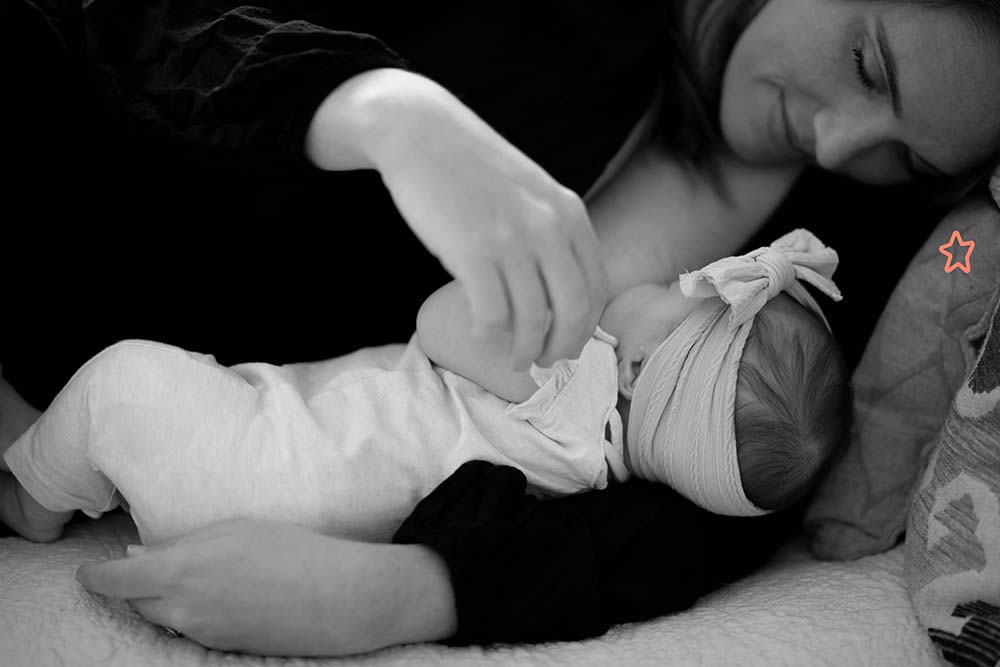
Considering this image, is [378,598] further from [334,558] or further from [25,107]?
[25,107]

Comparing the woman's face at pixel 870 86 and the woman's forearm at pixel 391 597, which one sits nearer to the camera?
the woman's forearm at pixel 391 597

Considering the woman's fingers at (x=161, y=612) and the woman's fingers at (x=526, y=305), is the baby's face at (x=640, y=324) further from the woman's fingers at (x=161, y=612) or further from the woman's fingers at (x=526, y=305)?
the woman's fingers at (x=161, y=612)

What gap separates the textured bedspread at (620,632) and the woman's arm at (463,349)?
0.79ft

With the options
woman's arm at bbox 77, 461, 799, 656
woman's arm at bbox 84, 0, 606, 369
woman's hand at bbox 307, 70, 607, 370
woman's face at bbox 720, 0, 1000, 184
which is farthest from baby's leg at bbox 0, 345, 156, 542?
woman's face at bbox 720, 0, 1000, 184

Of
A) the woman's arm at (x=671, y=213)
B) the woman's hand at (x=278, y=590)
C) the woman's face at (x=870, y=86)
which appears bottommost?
the woman's hand at (x=278, y=590)

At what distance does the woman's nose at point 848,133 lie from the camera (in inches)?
36.3

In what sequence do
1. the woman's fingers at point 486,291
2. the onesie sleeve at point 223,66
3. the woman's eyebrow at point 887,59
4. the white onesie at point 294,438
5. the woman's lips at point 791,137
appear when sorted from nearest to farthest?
1. the woman's fingers at point 486,291
2. the onesie sleeve at point 223,66
3. the white onesie at point 294,438
4. the woman's eyebrow at point 887,59
5. the woman's lips at point 791,137

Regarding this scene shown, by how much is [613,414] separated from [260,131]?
1.42ft

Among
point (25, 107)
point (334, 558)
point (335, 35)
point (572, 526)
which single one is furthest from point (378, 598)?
point (25, 107)

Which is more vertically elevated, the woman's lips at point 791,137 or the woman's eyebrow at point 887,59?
the woman's eyebrow at point 887,59

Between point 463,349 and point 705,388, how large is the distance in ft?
0.76

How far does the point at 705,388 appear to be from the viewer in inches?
33.4

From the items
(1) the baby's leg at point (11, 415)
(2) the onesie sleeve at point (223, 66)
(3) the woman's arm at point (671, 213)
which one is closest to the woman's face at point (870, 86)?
(3) the woman's arm at point (671, 213)

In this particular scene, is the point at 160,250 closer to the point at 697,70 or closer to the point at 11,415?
the point at 11,415
